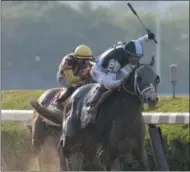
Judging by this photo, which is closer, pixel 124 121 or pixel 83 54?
pixel 124 121

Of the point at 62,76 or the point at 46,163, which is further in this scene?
the point at 46,163

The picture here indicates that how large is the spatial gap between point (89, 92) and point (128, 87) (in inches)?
24.9

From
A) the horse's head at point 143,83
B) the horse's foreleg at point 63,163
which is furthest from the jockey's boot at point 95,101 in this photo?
the horse's foreleg at point 63,163

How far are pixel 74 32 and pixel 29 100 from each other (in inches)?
203

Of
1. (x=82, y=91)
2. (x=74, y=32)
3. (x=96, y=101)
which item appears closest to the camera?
(x=96, y=101)

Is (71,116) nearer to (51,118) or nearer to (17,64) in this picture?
(51,118)

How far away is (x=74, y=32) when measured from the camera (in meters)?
16.8

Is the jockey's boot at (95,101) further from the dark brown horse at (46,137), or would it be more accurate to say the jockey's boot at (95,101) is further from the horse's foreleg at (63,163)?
the dark brown horse at (46,137)

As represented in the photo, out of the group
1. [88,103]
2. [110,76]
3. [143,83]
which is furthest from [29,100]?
[143,83]

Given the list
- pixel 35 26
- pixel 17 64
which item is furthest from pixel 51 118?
pixel 35 26

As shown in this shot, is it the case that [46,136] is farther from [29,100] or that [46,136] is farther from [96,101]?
[29,100]

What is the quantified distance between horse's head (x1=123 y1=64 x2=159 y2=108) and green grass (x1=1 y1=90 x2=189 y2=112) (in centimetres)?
378

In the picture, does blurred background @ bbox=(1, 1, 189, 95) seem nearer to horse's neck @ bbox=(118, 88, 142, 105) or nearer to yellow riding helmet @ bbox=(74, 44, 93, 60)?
yellow riding helmet @ bbox=(74, 44, 93, 60)

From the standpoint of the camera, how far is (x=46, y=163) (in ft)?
31.1
